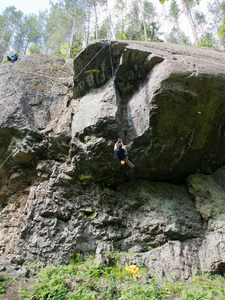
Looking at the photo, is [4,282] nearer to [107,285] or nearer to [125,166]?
[107,285]

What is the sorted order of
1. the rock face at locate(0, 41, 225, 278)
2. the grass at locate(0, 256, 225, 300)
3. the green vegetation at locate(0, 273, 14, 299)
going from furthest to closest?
1. the rock face at locate(0, 41, 225, 278)
2. the green vegetation at locate(0, 273, 14, 299)
3. the grass at locate(0, 256, 225, 300)

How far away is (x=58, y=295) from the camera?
4238mm

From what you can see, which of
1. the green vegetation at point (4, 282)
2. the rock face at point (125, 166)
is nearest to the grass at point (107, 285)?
the green vegetation at point (4, 282)


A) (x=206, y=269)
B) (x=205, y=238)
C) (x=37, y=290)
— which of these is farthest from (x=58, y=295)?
(x=205, y=238)

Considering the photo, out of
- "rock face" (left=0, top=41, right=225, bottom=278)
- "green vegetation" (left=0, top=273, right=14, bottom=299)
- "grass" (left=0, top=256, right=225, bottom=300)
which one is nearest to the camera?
"grass" (left=0, top=256, right=225, bottom=300)

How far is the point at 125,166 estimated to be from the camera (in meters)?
6.94

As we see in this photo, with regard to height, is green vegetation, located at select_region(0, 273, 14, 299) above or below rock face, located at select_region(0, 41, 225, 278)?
below

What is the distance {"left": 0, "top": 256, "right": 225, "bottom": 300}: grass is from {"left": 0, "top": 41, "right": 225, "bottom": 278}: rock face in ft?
1.16

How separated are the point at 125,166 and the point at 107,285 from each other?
352 centimetres

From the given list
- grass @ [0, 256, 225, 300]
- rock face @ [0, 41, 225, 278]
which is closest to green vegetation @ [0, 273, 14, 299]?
grass @ [0, 256, 225, 300]

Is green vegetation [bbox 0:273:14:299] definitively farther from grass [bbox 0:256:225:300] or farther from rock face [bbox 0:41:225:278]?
rock face [bbox 0:41:225:278]

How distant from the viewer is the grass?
417 cm

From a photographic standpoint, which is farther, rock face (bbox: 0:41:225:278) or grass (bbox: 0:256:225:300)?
rock face (bbox: 0:41:225:278)

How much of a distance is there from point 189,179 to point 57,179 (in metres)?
4.80
